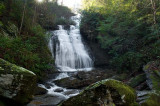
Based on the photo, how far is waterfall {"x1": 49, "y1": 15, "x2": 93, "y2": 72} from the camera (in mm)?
13961

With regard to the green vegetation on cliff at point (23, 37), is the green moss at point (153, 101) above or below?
below

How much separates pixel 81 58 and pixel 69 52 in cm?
140

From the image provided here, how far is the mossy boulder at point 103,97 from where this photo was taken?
11.8 ft

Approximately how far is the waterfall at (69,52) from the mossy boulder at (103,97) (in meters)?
9.07

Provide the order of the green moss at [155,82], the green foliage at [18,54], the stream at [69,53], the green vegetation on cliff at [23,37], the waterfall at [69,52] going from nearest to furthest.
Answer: the green moss at [155,82], the green foliage at [18,54], the green vegetation on cliff at [23,37], the stream at [69,53], the waterfall at [69,52]

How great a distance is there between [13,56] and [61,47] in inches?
323

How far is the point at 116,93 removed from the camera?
12.2ft

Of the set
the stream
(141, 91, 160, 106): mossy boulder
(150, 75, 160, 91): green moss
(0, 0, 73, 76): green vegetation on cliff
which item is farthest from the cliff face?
(141, 91, 160, 106): mossy boulder

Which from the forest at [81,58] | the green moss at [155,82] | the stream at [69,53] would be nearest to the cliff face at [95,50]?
the forest at [81,58]

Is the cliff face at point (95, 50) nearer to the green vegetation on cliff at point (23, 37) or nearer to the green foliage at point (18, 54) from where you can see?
the green vegetation on cliff at point (23, 37)

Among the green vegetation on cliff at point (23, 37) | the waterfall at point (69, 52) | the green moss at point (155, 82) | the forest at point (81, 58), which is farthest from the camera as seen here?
the waterfall at point (69, 52)

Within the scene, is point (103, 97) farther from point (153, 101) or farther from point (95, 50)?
point (95, 50)

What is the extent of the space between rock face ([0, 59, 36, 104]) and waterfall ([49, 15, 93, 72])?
828cm

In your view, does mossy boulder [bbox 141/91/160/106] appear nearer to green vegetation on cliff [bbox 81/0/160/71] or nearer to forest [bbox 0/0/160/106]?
forest [bbox 0/0/160/106]
